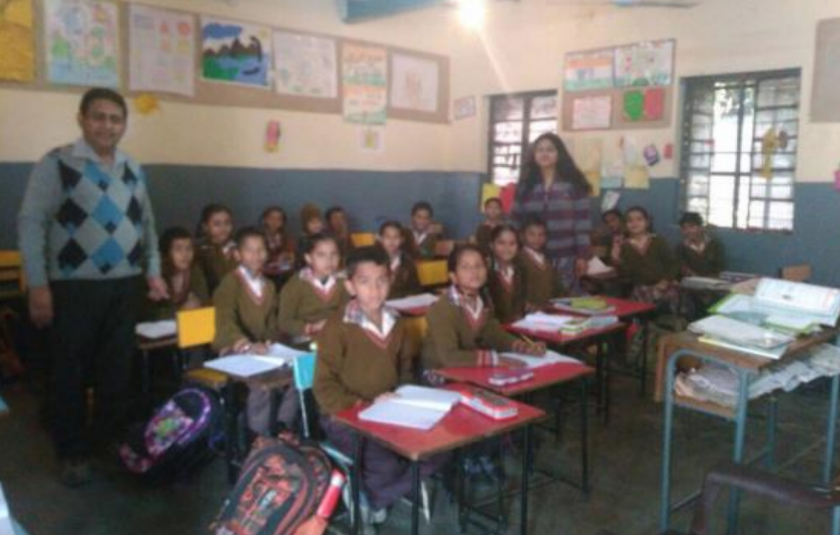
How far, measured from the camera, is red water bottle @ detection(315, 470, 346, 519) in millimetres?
2088

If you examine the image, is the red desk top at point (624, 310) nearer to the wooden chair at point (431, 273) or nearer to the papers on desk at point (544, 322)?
the papers on desk at point (544, 322)

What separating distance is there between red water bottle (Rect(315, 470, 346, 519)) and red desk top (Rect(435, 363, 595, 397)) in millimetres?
652

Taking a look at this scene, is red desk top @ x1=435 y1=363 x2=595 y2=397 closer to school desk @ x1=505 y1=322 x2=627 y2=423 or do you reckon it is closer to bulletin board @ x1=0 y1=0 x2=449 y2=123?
school desk @ x1=505 y1=322 x2=627 y2=423

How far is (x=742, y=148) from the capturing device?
18.2 ft

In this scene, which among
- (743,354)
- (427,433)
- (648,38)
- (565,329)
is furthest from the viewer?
(648,38)

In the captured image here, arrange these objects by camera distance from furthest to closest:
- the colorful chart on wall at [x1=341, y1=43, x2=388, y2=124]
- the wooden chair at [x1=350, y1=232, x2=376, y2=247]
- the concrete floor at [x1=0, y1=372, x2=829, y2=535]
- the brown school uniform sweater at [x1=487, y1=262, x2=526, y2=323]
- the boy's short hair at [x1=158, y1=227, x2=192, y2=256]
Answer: the colorful chart on wall at [x1=341, y1=43, x2=388, y2=124] < the wooden chair at [x1=350, y1=232, x2=376, y2=247] < the boy's short hair at [x1=158, y1=227, x2=192, y2=256] < the brown school uniform sweater at [x1=487, y1=262, x2=526, y2=323] < the concrete floor at [x1=0, y1=372, x2=829, y2=535]

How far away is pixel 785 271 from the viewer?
14.3ft

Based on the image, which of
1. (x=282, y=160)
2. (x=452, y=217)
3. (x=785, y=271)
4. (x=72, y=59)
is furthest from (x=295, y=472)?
(x=452, y=217)

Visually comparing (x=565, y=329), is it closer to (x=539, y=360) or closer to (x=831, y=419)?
(x=539, y=360)

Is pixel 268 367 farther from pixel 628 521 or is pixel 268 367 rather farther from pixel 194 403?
pixel 628 521

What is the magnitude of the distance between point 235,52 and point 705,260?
3898 millimetres

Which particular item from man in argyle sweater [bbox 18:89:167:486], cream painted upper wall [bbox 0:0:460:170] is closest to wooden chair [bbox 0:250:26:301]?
cream painted upper wall [bbox 0:0:460:170]

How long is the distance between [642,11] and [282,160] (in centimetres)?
315

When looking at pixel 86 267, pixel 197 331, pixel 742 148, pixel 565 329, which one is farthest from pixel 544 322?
pixel 742 148
